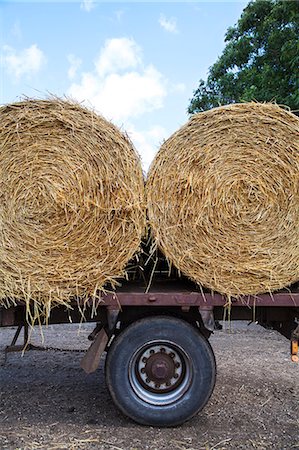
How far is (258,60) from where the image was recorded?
13.6m

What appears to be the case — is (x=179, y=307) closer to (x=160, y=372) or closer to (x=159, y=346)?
(x=159, y=346)

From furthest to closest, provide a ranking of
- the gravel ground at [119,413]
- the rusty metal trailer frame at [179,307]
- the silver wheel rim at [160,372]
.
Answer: the silver wheel rim at [160,372], the rusty metal trailer frame at [179,307], the gravel ground at [119,413]

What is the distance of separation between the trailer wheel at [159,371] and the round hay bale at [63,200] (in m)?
0.62

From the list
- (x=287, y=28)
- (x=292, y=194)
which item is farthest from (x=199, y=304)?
(x=287, y=28)

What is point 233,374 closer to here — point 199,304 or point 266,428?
point 266,428

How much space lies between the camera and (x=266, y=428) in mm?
4469

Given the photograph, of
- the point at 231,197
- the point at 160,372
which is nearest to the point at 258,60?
the point at 231,197

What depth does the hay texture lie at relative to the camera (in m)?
4.16

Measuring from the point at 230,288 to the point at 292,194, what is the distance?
3.10 ft

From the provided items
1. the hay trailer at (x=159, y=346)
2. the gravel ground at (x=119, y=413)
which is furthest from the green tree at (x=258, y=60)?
the hay trailer at (x=159, y=346)

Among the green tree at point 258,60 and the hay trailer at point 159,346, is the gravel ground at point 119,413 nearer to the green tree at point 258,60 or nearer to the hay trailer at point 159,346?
the hay trailer at point 159,346

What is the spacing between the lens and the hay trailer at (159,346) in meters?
4.25

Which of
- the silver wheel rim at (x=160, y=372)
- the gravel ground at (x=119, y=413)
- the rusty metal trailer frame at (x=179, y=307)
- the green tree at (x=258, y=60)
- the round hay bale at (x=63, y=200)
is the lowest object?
the gravel ground at (x=119, y=413)

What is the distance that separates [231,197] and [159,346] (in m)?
1.46
